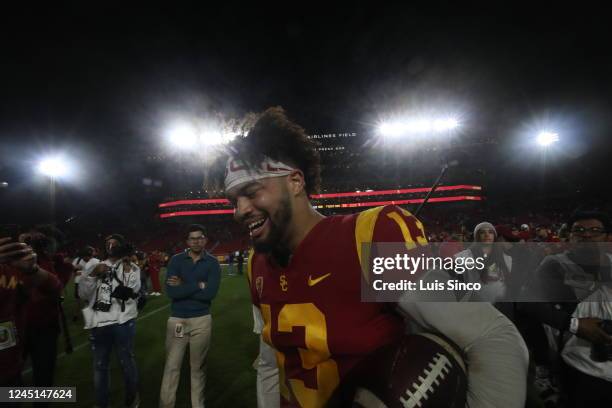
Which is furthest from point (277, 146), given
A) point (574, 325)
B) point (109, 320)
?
point (109, 320)

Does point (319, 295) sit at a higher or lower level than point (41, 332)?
higher

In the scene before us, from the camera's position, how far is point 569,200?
42219 millimetres

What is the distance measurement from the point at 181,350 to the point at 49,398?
5.60ft

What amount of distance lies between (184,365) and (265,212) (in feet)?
19.9

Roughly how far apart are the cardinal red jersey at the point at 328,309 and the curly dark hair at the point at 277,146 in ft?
1.45

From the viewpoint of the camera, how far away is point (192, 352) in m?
4.73

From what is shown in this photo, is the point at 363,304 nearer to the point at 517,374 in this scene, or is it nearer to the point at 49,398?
the point at 517,374

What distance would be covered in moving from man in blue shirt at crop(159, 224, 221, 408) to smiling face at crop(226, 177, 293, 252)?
346 cm

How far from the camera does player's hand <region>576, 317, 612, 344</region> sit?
8.65 ft

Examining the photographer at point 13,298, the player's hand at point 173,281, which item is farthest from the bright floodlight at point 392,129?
the photographer at point 13,298

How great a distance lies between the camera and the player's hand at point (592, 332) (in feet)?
8.65

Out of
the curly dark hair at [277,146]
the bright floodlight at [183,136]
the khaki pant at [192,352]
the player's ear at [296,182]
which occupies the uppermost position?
the bright floodlight at [183,136]

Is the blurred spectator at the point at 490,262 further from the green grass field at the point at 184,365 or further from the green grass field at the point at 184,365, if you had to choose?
the green grass field at the point at 184,365

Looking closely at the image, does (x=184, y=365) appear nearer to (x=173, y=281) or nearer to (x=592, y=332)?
(x=173, y=281)
